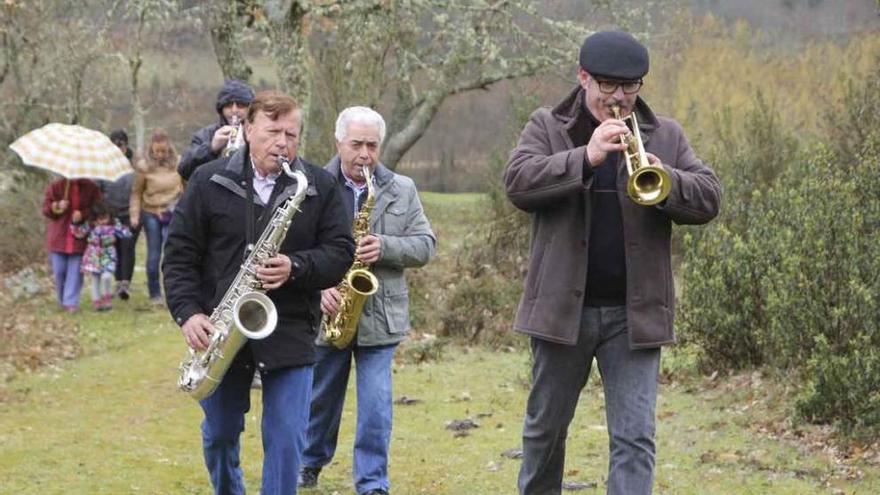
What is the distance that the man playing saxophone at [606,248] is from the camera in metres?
5.16

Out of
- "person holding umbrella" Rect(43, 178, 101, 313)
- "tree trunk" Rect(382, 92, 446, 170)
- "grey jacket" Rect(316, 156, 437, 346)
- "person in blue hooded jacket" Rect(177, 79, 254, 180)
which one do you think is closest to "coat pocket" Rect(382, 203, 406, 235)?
"grey jacket" Rect(316, 156, 437, 346)

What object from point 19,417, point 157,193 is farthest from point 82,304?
point 19,417

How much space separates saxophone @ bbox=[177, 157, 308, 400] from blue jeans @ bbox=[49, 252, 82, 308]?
32.1ft

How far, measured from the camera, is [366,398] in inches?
268

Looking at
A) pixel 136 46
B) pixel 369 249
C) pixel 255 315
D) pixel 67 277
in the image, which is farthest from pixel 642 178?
pixel 136 46

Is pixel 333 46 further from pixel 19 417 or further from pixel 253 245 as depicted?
pixel 253 245

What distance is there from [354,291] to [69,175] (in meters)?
8.15

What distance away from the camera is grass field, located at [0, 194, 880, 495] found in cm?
744

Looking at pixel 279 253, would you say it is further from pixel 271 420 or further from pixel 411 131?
pixel 411 131

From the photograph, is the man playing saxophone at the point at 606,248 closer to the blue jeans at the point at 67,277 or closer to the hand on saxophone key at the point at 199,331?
the hand on saxophone key at the point at 199,331

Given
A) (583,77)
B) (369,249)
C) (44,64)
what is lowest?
(369,249)

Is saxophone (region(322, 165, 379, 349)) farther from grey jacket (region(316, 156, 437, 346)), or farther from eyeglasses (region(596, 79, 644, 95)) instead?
eyeglasses (region(596, 79, 644, 95))

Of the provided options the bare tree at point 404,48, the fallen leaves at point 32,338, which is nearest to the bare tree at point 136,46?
the bare tree at point 404,48

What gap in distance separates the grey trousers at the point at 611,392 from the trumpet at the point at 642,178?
0.53 m
